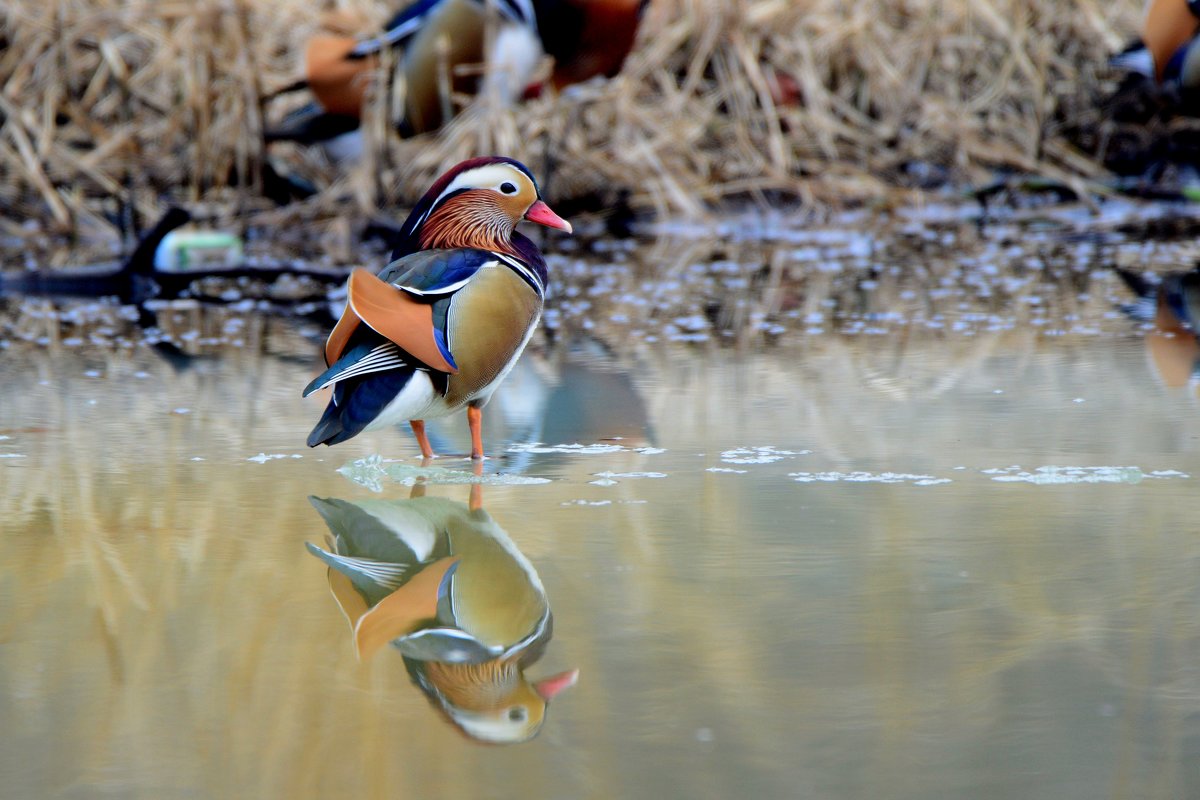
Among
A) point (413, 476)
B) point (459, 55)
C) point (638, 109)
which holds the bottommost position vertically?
point (638, 109)

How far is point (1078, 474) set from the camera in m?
2.86

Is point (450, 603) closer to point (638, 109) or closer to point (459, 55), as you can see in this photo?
point (459, 55)

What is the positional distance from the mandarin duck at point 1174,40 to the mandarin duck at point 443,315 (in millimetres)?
4691

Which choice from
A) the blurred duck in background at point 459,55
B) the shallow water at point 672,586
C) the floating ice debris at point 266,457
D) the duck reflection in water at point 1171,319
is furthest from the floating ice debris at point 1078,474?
the blurred duck in background at point 459,55

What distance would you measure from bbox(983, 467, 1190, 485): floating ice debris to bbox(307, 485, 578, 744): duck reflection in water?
87cm

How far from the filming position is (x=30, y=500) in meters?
2.79

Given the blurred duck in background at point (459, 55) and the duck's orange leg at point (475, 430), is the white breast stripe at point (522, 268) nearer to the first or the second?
the duck's orange leg at point (475, 430)

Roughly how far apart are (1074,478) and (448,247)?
123cm

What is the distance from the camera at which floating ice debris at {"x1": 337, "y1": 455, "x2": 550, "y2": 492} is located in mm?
2901

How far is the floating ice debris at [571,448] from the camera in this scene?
3123 mm

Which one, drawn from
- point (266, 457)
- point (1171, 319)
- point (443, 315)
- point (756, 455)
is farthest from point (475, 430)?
point (1171, 319)

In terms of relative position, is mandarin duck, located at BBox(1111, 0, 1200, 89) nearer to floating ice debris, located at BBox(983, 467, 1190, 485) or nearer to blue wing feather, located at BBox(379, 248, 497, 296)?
floating ice debris, located at BBox(983, 467, 1190, 485)

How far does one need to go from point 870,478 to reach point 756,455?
26 centimetres

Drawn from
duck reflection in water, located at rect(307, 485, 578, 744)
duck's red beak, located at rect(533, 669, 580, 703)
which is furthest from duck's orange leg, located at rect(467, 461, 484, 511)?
duck's red beak, located at rect(533, 669, 580, 703)
